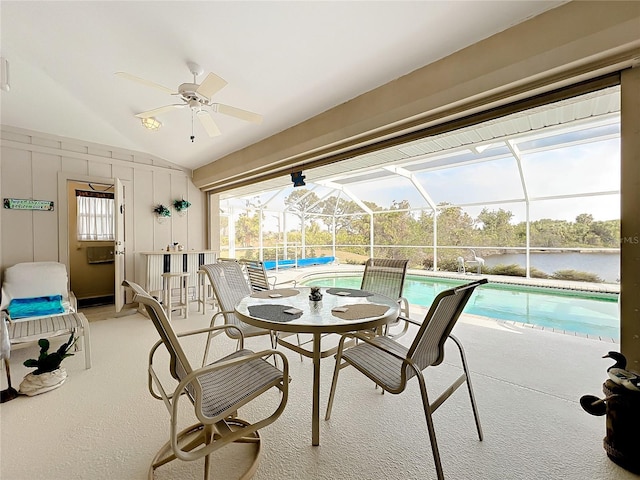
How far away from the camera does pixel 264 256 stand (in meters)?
9.40

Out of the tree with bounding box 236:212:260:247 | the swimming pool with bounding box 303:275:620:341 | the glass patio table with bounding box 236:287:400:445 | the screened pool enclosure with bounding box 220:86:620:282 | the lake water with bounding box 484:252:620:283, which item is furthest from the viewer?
the tree with bounding box 236:212:260:247

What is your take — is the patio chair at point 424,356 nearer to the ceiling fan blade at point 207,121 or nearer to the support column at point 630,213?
the support column at point 630,213

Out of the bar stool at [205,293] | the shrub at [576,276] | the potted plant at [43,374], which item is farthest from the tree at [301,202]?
the potted plant at [43,374]

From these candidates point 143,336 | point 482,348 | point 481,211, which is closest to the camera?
point 482,348

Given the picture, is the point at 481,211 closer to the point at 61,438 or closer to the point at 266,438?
the point at 266,438

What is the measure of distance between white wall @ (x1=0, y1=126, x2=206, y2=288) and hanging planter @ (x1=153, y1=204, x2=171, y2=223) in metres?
0.08

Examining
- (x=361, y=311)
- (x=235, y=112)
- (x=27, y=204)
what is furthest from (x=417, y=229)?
(x=27, y=204)

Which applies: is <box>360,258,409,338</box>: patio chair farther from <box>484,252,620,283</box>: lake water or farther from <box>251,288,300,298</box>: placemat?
<box>484,252,620,283</box>: lake water

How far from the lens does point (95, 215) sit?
18.4ft

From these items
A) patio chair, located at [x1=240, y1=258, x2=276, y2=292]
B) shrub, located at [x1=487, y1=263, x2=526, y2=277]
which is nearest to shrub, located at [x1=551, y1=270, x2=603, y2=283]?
shrub, located at [x1=487, y1=263, x2=526, y2=277]

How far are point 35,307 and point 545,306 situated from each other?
25.8 feet

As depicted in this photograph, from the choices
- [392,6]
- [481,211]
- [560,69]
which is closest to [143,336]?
[392,6]

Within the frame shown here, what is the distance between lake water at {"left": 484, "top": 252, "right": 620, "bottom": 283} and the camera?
7.14m

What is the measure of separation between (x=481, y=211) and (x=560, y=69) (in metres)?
7.99
